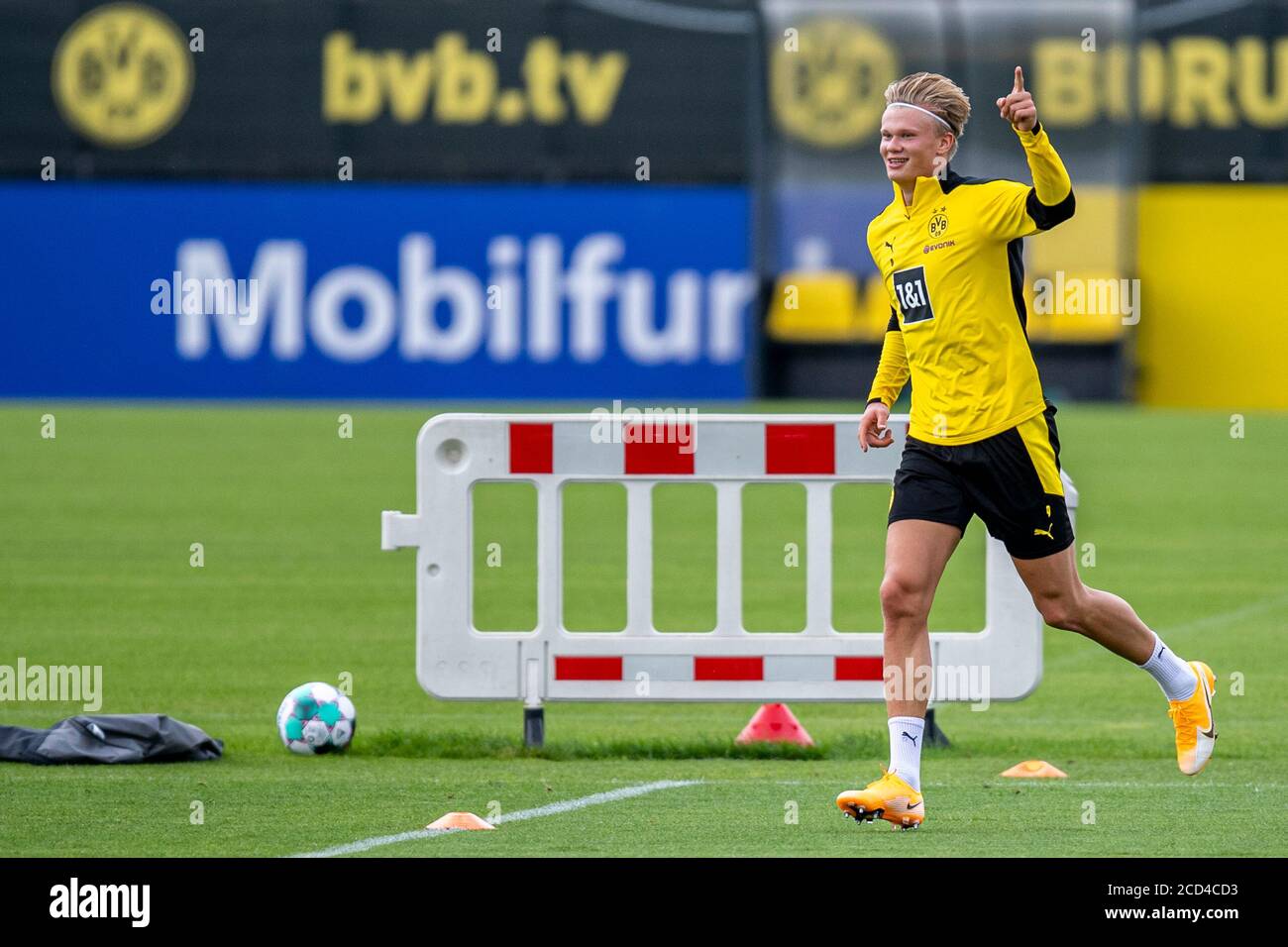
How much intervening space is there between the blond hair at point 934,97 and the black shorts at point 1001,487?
0.83 metres

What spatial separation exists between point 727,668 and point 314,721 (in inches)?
57.9

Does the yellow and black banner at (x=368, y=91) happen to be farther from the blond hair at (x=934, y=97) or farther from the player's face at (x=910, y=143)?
the player's face at (x=910, y=143)

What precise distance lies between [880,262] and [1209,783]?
2136 mm

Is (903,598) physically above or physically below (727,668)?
above

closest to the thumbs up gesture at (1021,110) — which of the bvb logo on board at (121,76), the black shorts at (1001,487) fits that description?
the black shorts at (1001,487)

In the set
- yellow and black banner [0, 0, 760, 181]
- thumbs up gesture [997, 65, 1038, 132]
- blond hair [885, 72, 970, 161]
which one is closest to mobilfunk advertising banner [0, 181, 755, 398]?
yellow and black banner [0, 0, 760, 181]

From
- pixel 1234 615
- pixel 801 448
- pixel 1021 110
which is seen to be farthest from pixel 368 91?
pixel 1021 110

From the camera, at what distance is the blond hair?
6.81 meters

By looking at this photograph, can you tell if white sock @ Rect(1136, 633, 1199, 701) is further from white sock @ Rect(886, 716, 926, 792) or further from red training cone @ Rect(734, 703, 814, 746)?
red training cone @ Rect(734, 703, 814, 746)

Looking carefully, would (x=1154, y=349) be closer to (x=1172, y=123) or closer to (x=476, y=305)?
(x=1172, y=123)

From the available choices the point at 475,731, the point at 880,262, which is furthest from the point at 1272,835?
the point at 475,731

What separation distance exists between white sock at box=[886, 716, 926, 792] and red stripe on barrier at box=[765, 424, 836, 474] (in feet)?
6.18

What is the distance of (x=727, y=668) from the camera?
8.48 m

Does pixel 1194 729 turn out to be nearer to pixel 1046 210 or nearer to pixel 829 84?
pixel 1046 210
